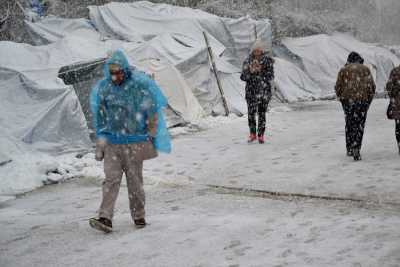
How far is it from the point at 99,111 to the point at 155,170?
3.29m

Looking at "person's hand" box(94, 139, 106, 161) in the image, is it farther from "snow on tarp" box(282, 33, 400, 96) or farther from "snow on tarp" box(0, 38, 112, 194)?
"snow on tarp" box(282, 33, 400, 96)

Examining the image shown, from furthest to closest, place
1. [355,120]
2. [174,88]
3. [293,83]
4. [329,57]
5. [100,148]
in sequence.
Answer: [329,57] < [293,83] < [174,88] < [355,120] < [100,148]

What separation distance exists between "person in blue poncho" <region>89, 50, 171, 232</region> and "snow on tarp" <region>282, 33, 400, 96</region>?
17.2 m

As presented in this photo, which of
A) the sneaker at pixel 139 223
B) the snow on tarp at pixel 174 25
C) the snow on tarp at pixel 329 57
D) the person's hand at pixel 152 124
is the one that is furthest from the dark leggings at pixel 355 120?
the snow on tarp at pixel 329 57

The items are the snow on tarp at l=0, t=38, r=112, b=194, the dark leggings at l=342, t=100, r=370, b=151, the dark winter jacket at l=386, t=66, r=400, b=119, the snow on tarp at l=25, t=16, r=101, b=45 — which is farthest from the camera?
the snow on tarp at l=25, t=16, r=101, b=45

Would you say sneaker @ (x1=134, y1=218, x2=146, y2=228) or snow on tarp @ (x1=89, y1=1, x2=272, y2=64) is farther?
snow on tarp @ (x1=89, y1=1, x2=272, y2=64)

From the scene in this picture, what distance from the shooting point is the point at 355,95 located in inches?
303

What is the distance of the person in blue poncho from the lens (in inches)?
199

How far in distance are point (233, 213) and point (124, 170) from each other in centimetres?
132

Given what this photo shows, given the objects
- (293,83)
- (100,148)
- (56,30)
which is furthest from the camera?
(293,83)

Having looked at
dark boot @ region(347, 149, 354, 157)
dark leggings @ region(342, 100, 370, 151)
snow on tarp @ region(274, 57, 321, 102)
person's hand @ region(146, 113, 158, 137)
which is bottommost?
snow on tarp @ region(274, 57, 321, 102)

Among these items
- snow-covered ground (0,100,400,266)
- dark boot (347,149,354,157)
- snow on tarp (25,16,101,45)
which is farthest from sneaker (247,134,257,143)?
snow on tarp (25,16,101,45)

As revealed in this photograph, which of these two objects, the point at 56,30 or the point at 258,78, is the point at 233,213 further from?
the point at 56,30

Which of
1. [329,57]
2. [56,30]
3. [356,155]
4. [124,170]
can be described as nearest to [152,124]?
[124,170]
